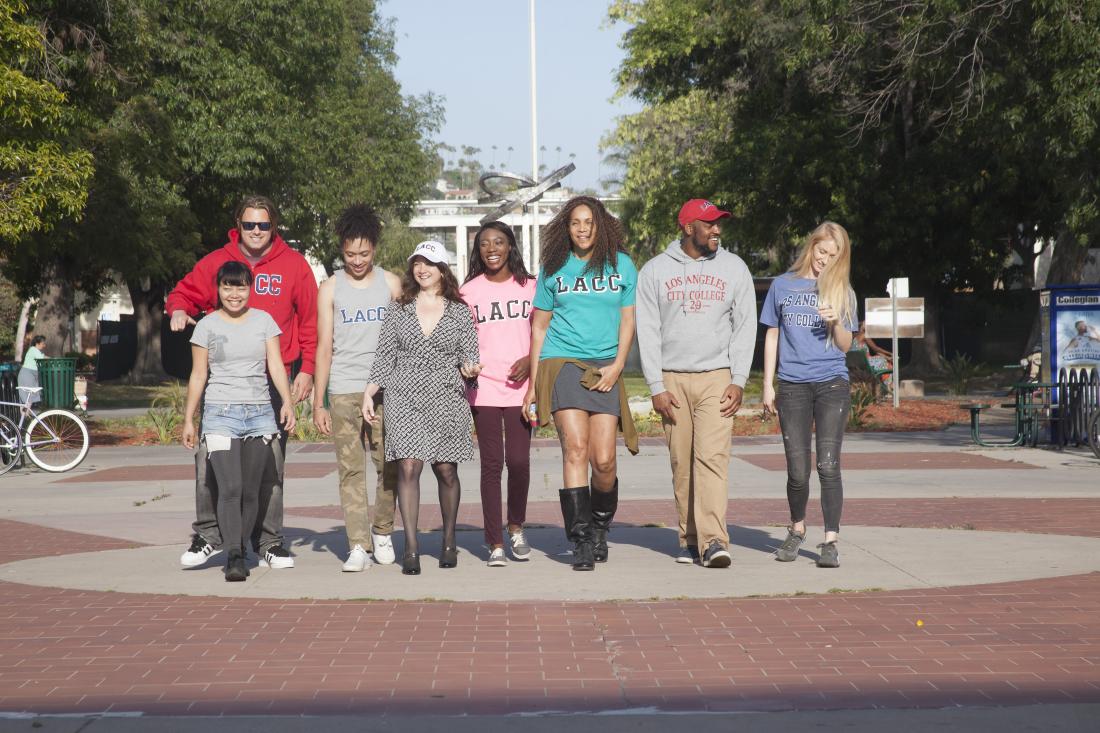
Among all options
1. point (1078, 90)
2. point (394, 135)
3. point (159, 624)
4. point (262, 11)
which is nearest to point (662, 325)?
point (159, 624)

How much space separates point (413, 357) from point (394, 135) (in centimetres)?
4778

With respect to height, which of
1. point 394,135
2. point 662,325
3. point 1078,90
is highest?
point 394,135

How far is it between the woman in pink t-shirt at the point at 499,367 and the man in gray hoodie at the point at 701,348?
28.1 inches

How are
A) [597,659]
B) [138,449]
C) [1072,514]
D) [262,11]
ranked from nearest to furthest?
1. [597,659]
2. [1072,514]
3. [138,449]
4. [262,11]

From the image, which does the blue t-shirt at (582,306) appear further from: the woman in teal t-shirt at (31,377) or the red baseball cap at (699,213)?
the woman in teal t-shirt at (31,377)

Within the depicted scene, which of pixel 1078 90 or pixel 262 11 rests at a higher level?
pixel 262 11

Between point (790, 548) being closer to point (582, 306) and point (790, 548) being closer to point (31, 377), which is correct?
point (582, 306)

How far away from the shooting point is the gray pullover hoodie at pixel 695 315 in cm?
740

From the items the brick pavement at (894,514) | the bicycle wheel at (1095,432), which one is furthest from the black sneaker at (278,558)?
the bicycle wheel at (1095,432)

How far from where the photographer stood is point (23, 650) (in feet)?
18.5

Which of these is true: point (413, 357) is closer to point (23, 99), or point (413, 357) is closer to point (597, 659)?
point (597, 659)

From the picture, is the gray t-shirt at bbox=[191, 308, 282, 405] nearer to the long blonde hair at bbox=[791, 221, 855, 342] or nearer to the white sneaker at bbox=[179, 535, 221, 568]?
the white sneaker at bbox=[179, 535, 221, 568]

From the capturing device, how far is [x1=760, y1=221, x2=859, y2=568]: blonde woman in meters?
7.42

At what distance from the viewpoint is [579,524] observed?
292 inches
